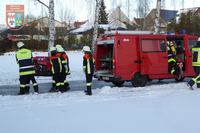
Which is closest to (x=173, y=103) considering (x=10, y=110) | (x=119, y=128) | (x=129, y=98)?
(x=129, y=98)

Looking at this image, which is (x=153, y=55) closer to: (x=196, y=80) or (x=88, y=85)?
(x=196, y=80)

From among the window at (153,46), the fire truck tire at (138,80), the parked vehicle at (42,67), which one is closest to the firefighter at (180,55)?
the window at (153,46)

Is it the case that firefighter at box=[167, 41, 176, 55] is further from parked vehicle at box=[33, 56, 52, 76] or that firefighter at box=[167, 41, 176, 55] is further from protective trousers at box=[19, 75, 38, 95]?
parked vehicle at box=[33, 56, 52, 76]

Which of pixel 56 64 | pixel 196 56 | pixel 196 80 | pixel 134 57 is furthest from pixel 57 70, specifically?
pixel 196 56

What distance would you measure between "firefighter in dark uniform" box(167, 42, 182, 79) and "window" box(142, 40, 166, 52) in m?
0.41

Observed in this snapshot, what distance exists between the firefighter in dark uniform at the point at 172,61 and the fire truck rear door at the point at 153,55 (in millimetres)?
239

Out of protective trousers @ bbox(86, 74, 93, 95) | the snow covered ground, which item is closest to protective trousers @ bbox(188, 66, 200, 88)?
the snow covered ground

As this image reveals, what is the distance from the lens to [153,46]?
52.8ft

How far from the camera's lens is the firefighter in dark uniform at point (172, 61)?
16.6m

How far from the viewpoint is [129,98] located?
476 inches

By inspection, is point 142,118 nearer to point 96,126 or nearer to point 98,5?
point 96,126

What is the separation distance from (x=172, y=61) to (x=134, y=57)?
184 centimetres

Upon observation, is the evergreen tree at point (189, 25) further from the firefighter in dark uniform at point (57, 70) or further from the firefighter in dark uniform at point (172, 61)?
the firefighter in dark uniform at point (57, 70)

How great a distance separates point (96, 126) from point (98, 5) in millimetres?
15727
